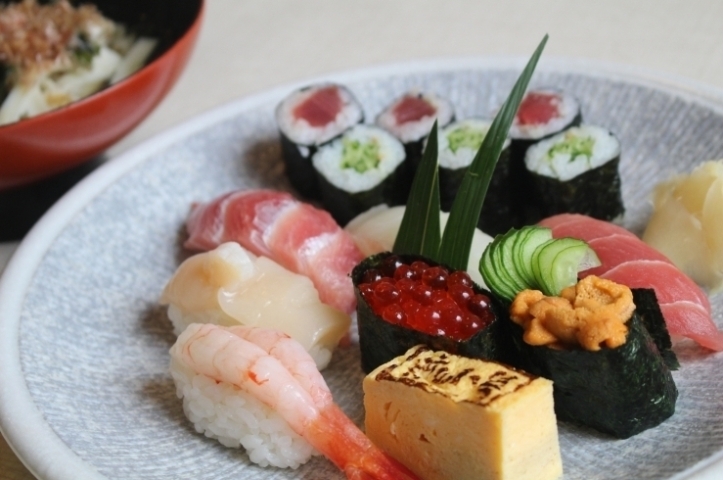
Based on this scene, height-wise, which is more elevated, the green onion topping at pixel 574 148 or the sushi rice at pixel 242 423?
the green onion topping at pixel 574 148

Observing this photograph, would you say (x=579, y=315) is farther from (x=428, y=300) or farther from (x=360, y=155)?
(x=360, y=155)

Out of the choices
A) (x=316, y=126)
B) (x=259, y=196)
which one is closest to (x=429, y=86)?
(x=316, y=126)

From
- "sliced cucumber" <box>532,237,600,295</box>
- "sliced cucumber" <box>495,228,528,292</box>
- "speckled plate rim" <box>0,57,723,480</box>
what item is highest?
"sliced cucumber" <box>532,237,600,295</box>

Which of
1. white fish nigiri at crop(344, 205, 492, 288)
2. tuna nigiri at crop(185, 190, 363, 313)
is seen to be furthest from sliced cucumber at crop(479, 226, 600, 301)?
tuna nigiri at crop(185, 190, 363, 313)

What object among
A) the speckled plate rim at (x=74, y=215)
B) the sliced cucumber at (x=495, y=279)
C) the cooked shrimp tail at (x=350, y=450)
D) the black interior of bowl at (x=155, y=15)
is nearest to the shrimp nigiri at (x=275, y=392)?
the cooked shrimp tail at (x=350, y=450)

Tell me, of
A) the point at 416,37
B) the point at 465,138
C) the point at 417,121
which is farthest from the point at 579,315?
the point at 416,37

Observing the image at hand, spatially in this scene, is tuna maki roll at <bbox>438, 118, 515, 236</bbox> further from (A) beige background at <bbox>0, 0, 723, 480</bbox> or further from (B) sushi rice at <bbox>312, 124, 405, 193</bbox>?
(A) beige background at <bbox>0, 0, 723, 480</bbox>

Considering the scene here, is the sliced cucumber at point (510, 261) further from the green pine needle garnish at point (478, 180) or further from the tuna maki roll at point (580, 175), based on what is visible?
the tuna maki roll at point (580, 175)
